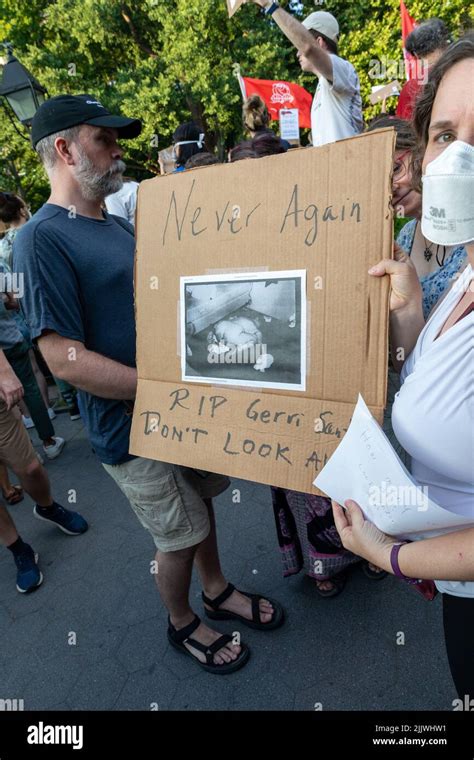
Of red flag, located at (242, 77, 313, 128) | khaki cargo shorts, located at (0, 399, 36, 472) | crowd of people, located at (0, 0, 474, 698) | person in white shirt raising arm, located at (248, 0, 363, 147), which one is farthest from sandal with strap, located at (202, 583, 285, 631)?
red flag, located at (242, 77, 313, 128)

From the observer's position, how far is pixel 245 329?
0.94 meters

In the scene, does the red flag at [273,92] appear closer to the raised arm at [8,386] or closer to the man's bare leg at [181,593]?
the raised arm at [8,386]

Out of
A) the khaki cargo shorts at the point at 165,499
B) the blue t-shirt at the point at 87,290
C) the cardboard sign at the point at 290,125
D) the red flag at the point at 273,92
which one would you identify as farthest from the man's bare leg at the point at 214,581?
the red flag at the point at 273,92

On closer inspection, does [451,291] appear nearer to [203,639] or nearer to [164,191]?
[164,191]

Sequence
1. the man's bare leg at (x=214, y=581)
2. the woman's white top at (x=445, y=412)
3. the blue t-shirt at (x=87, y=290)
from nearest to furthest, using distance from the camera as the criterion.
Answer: the woman's white top at (x=445, y=412) → the blue t-shirt at (x=87, y=290) → the man's bare leg at (x=214, y=581)

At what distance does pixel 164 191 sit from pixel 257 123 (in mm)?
4050

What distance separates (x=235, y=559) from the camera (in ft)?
7.53

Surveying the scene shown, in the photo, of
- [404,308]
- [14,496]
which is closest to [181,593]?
[404,308]

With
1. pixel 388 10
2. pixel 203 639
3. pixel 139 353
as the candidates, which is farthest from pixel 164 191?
pixel 388 10

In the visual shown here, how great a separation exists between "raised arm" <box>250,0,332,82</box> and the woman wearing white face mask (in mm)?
1678

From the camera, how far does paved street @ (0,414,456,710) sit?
164 cm

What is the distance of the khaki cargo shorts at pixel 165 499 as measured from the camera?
4.76 feet

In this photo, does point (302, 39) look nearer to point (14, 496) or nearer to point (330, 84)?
point (330, 84)

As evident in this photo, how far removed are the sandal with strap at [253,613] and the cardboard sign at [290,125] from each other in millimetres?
4977
